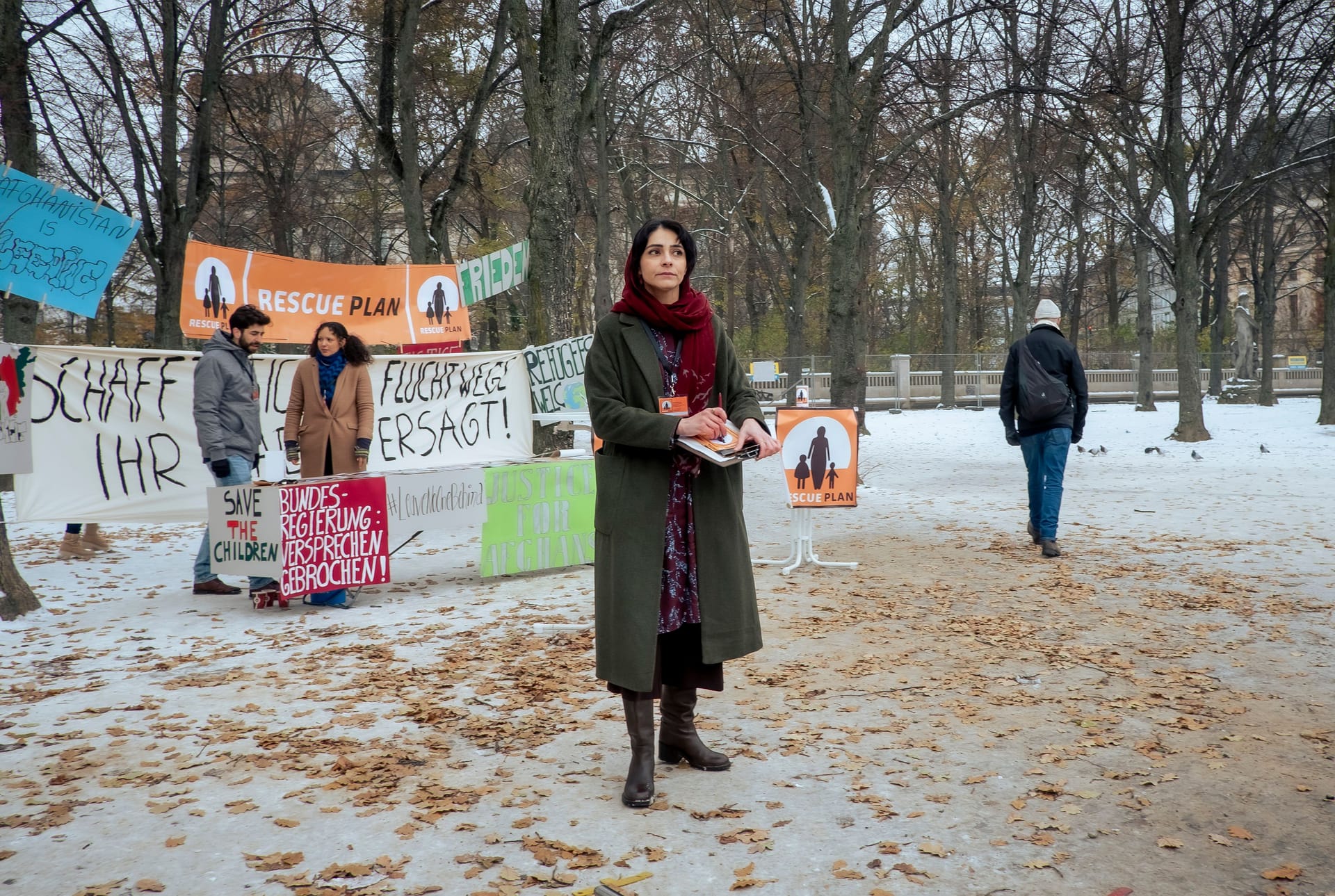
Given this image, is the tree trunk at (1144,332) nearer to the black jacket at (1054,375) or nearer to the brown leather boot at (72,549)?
the black jacket at (1054,375)

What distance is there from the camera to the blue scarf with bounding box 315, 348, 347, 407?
25.2 ft

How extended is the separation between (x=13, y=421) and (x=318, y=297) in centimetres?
422

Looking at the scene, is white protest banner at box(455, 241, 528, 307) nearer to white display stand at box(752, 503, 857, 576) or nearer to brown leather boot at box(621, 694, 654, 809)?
white display stand at box(752, 503, 857, 576)

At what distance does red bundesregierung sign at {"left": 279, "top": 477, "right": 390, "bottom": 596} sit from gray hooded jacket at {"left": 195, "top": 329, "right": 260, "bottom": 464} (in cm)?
82

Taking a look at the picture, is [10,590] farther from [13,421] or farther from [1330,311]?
[1330,311]

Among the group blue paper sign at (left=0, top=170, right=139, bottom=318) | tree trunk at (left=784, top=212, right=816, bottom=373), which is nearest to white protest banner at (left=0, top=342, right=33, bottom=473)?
blue paper sign at (left=0, top=170, right=139, bottom=318)

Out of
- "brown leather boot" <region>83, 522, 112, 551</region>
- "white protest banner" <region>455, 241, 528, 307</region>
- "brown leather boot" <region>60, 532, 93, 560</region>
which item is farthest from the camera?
"white protest banner" <region>455, 241, 528, 307</region>

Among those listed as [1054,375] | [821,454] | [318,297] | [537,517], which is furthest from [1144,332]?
[537,517]

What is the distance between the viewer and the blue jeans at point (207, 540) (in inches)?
288

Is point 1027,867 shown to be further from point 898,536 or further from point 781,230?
point 781,230

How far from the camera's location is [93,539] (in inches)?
384

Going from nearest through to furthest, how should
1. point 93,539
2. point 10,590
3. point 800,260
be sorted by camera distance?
point 10,590 < point 93,539 < point 800,260

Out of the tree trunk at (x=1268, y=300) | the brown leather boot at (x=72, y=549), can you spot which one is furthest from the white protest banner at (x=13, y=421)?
the tree trunk at (x=1268, y=300)

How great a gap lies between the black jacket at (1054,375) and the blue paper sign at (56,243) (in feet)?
22.9
